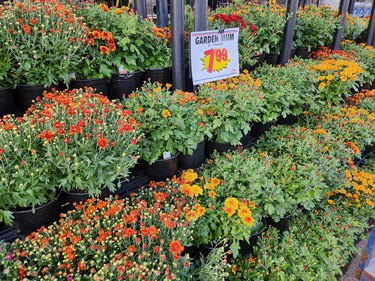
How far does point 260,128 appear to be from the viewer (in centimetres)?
278

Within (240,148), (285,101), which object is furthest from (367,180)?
(240,148)

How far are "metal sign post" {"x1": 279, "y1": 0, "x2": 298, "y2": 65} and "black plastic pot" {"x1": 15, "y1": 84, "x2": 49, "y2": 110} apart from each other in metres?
2.62

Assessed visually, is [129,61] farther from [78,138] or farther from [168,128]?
[78,138]

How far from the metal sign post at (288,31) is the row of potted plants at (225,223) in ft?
3.16

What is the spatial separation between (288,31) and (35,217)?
10.0ft

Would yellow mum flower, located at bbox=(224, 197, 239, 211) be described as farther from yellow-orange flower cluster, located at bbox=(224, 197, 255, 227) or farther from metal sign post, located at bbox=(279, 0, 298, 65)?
metal sign post, located at bbox=(279, 0, 298, 65)

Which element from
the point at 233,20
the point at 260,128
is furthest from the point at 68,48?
the point at 260,128

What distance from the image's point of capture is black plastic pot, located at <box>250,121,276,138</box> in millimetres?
2762

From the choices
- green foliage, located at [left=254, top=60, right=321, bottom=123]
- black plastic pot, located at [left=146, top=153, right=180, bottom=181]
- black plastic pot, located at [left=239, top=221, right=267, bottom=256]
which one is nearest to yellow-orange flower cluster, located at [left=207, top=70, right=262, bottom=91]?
green foliage, located at [left=254, top=60, right=321, bottom=123]

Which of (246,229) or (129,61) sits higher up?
(129,61)

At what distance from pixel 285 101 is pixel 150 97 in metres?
1.29

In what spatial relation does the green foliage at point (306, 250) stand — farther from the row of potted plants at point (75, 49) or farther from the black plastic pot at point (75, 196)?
the row of potted plants at point (75, 49)

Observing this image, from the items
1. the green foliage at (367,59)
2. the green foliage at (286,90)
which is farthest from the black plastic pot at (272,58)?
the green foliage at (367,59)

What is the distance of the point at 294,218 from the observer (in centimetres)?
258
